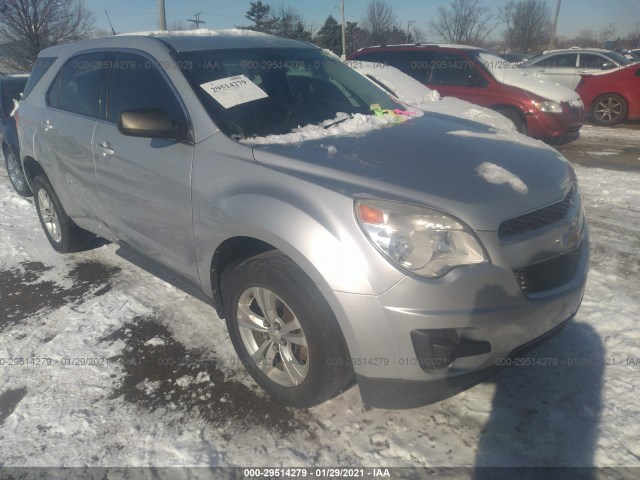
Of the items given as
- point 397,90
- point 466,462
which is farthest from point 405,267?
point 397,90

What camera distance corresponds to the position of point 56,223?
4465 millimetres

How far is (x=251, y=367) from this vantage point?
2.60 m

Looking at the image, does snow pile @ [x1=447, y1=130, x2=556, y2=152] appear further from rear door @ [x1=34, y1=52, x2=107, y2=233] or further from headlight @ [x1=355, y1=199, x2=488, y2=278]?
rear door @ [x1=34, y1=52, x2=107, y2=233]

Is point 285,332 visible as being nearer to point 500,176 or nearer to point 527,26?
point 500,176

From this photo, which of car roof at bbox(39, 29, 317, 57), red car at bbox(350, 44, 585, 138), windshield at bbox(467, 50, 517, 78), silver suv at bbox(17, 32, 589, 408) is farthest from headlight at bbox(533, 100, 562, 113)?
car roof at bbox(39, 29, 317, 57)

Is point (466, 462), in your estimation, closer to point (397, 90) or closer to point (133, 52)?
point (133, 52)

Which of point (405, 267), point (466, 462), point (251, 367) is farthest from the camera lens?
point (251, 367)

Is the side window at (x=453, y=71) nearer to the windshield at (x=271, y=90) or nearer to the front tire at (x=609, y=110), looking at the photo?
the front tire at (x=609, y=110)

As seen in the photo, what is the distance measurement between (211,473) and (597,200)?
198 inches

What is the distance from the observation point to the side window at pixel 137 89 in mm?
2857

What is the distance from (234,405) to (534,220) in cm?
173

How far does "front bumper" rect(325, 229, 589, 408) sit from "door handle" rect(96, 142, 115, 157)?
1987 mm

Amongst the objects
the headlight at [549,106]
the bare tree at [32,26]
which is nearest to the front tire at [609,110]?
the headlight at [549,106]

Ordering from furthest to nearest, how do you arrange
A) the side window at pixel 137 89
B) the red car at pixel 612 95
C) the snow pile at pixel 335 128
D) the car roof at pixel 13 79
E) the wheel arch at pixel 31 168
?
the red car at pixel 612 95 → the car roof at pixel 13 79 → the wheel arch at pixel 31 168 → the side window at pixel 137 89 → the snow pile at pixel 335 128
